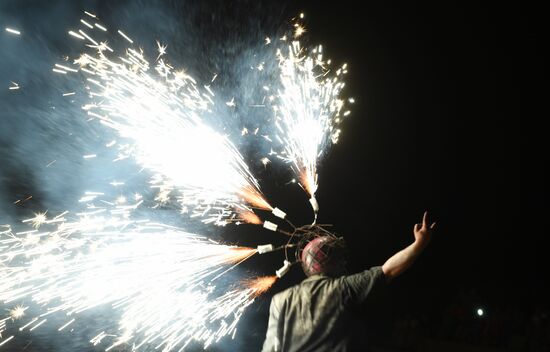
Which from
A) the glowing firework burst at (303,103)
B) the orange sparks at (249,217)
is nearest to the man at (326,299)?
the orange sparks at (249,217)

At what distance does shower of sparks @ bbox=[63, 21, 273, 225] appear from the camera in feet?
18.7

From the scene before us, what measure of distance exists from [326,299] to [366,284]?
11.7 inches

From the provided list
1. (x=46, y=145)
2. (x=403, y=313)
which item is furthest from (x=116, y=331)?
(x=403, y=313)

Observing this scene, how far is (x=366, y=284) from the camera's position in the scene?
8.34ft

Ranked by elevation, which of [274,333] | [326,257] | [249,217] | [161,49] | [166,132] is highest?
[161,49]

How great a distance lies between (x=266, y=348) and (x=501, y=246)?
9516 mm

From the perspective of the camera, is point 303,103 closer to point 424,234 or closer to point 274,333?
point 424,234

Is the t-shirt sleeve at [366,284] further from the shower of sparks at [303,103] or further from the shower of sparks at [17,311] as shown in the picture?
the shower of sparks at [17,311]

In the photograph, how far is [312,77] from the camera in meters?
6.19

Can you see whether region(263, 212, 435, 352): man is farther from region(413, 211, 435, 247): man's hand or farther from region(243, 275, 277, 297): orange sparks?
region(243, 275, 277, 297): orange sparks

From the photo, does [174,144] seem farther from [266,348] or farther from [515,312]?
[515,312]

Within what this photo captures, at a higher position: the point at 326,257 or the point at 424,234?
the point at 326,257

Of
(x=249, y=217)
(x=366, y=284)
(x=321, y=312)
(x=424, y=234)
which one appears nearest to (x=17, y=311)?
(x=249, y=217)

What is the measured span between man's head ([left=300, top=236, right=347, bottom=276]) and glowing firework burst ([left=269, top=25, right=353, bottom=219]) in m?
2.77
